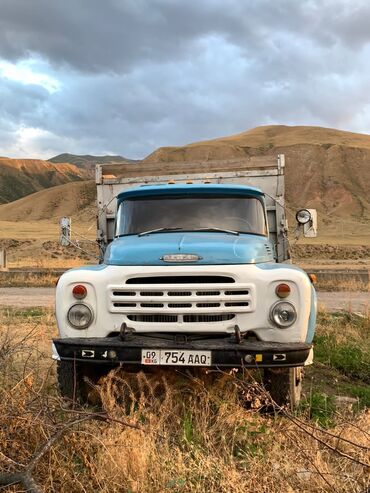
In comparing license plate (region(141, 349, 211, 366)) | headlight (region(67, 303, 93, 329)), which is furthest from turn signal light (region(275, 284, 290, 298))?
headlight (region(67, 303, 93, 329))

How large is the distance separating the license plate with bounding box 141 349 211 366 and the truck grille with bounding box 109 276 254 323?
347 millimetres

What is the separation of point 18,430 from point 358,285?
16030 mm

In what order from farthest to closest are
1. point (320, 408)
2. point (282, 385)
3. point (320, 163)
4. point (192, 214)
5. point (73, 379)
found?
1. point (320, 163)
2. point (192, 214)
3. point (320, 408)
4. point (73, 379)
5. point (282, 385)

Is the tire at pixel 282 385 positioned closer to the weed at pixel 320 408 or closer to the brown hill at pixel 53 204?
the weed at pixel 320 408

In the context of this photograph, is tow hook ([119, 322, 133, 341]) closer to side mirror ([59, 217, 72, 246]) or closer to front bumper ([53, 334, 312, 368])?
front bumper ([53, 334, 312, 368])

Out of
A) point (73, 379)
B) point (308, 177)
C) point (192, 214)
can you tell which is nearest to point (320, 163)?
point (308, 177)

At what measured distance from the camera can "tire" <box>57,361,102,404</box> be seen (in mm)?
4876

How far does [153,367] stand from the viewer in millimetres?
4828

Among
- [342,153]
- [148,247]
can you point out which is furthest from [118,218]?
[342,153]

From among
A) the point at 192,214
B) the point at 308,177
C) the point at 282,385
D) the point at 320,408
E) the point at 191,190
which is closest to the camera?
the point at 282,385

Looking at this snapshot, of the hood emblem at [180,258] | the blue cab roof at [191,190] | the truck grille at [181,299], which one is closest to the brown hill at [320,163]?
the blue cab roof at [191,190]

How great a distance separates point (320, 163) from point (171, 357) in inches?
3461

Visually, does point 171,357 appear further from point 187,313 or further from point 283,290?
point 283,290

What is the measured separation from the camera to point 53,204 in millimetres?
107812
